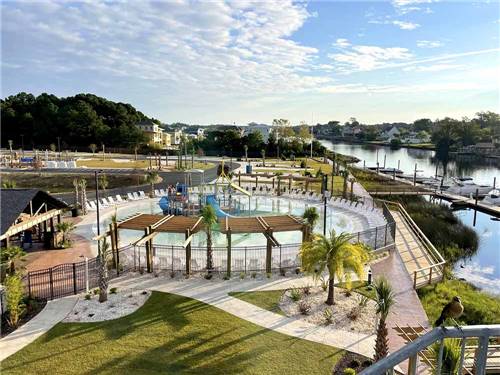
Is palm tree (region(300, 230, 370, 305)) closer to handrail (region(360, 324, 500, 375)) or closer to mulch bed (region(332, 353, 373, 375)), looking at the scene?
mulch bed (region(332, 353, 373, 375))

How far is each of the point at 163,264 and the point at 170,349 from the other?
7.59m

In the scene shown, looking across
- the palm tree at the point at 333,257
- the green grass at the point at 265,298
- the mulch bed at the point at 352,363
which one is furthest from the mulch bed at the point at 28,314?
the mulch bed at the point at 352,363

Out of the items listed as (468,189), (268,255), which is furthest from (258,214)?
(468,189)

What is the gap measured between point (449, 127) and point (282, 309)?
13231 cm

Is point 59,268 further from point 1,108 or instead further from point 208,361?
point 1,108

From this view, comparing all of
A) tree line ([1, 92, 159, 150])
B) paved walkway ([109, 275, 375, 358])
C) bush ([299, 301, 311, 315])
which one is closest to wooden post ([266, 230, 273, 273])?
paved walkway ([109, 275, 375, 358])

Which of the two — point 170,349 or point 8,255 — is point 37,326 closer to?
point 8,255

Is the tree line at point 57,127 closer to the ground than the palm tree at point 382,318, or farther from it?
farther from it

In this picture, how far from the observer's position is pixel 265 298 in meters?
15.4

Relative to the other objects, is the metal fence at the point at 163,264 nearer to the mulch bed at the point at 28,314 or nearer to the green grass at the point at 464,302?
the mulch bed at the point at 28,314

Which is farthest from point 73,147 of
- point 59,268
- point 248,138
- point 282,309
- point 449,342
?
point 449,342

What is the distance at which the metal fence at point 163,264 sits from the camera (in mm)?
15742

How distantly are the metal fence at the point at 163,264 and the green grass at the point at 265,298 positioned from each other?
229cm

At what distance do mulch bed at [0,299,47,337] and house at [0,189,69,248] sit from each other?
3437 millimetres
